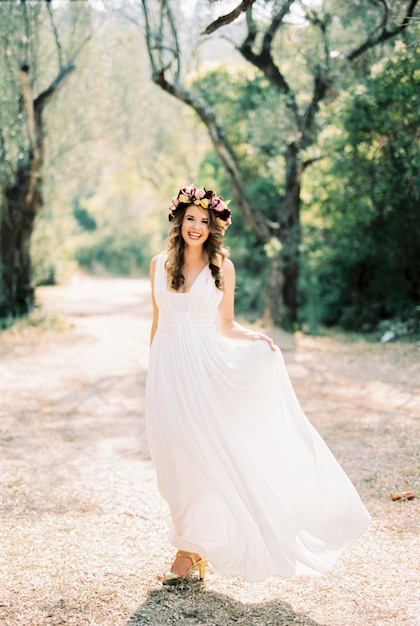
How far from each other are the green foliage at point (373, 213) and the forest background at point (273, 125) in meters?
0.03

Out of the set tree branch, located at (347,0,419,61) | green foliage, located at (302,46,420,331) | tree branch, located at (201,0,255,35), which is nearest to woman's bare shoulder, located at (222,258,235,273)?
tree branch, located at (201,0,255,35)

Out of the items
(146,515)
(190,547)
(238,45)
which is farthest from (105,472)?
(238,45)

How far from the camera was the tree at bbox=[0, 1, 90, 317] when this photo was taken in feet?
33.5

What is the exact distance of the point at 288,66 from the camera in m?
12.3

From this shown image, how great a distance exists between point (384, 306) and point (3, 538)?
996cm

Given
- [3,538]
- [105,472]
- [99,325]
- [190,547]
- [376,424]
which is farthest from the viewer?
[99,325]

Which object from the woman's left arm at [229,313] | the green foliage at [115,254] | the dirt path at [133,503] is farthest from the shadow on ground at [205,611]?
the green foliage at [115,254]

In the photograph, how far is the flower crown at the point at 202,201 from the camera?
11.5 ft

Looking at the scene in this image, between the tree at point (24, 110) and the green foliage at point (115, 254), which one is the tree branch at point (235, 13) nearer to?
the tree at point (24, 110)

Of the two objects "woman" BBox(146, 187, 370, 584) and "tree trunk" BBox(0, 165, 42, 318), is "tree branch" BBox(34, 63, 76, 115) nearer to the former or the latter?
"tree trunk" BBox(0, 165, 42, 318)

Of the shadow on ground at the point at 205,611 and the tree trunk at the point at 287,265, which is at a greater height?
the tree trunk at the point at 287,265

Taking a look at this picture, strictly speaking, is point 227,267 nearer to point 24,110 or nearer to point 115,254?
point 24,110

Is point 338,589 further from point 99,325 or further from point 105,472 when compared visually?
point 99,325

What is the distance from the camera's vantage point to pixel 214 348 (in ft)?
11.2
